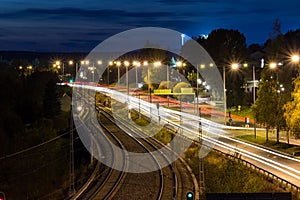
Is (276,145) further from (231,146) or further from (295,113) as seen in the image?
(295,113)

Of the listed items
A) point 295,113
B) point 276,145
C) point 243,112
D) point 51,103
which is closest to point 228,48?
point 243,112

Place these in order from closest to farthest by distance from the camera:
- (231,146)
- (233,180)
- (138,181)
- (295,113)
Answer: (233,180) < (138,181) < (295,113) < (231,146)

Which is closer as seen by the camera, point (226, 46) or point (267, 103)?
point (267, 103)

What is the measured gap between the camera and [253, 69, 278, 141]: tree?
26.6 meters

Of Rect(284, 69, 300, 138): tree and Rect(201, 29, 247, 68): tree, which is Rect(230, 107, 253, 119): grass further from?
Rect(284, 69, 300, 138): tree

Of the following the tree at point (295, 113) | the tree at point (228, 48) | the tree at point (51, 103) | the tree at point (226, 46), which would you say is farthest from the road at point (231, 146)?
the tree at point (226, 46)

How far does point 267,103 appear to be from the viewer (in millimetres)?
26891

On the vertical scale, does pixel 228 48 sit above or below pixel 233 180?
above

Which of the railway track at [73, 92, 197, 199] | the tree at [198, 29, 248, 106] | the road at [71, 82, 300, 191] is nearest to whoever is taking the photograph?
the railway track at [73, 92, 197, 199]

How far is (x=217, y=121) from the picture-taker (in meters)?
39.1

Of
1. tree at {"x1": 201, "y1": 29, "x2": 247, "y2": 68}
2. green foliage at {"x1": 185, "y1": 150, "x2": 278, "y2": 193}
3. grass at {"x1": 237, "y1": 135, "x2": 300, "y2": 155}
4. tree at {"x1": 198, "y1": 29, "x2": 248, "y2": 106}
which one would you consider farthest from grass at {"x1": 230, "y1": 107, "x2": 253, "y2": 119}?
green foliage at {"x1": 185, "y1": 150, "x2": 278, "y2": 193}

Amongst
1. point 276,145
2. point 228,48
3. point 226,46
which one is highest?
point 226,46

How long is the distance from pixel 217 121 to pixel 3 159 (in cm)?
1868

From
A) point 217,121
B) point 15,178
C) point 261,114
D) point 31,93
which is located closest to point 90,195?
point 15,178
